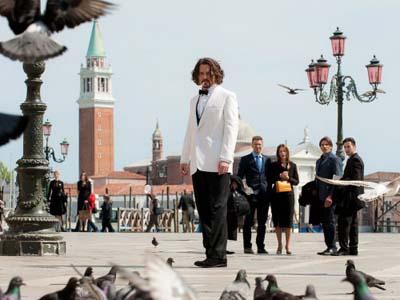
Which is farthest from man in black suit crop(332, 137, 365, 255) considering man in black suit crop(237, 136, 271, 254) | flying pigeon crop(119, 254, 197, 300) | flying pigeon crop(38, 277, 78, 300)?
flying pigeon crop(119, 254, 197, 300)

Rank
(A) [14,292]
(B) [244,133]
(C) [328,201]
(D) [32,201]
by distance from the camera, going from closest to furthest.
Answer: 1. (A) [14,292]
2. (D) [32,201]
3. (C) [328,201]
4. (B) [244,133]

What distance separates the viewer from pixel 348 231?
1531cm

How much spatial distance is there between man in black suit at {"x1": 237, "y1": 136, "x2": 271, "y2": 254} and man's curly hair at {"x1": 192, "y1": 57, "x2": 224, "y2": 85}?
14.8ft

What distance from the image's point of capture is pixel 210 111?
11047 millimetres

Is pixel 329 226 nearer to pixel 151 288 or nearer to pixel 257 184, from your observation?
pixel 257 184

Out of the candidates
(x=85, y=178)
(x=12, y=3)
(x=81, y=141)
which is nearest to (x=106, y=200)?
(x=85, y=178)

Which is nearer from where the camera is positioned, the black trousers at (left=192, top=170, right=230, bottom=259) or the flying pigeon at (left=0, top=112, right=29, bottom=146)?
the flying pigeon at (left=0, top=112, right=29, bottom=146)

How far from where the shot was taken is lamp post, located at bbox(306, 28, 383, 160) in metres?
29.6

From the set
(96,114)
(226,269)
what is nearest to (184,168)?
(226,269)

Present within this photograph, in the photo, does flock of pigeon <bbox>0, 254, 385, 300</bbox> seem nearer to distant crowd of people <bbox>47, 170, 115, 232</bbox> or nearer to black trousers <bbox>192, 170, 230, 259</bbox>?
black trousers <bbox>192, 170, 230, 259</bbox>

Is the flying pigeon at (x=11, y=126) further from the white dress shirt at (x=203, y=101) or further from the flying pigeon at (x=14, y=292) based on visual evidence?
the white dress shirt at (x=203, y=101)

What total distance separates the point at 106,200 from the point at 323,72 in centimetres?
991

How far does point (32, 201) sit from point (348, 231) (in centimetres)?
399

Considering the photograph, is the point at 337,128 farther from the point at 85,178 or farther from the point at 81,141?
the point at 81,141
